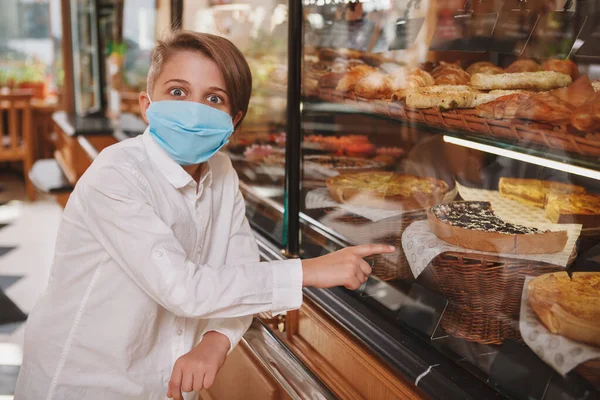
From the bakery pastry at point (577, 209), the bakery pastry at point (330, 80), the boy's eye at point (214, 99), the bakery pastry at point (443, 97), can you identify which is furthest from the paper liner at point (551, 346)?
the bakery pastry at point (330, 80)

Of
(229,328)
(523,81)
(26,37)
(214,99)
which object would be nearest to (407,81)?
(523,81)

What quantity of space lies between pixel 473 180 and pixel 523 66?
30 centimetres

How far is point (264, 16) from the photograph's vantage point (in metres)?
A: 2.37

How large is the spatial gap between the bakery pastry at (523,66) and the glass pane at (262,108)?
90 centimetres

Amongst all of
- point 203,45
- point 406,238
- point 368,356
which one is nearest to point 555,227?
point 406,238

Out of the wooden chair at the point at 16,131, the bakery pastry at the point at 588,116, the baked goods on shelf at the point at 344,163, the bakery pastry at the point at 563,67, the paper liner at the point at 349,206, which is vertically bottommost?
the wooden chair at the point at 16,131

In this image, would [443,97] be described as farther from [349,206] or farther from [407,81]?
[349,206]

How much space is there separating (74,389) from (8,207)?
4.94 metres

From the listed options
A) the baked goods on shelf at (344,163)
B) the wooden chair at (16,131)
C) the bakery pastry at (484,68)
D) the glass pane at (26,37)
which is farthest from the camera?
the glass pane at (26,37)

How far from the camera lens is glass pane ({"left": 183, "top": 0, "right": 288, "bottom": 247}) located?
2193 millimetres

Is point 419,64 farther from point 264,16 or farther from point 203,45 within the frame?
point 264,16

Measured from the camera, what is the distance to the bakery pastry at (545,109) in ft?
3.59

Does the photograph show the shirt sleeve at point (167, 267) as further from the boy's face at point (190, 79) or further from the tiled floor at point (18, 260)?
the tiled floor at point (18, 260)

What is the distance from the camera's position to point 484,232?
50.3 inches
